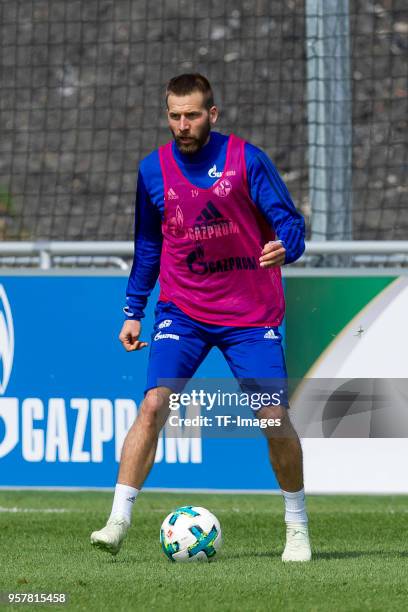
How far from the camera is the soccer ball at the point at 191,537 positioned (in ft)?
20.3

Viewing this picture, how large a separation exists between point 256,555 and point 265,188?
166 centimetres

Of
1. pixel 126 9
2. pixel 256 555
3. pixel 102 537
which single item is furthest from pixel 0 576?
pixel 126 9

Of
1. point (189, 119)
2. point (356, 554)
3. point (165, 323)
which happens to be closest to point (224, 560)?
point (356, 554)

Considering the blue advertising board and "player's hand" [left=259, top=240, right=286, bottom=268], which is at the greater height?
"player's hand" [left=259, top=240, right=286, bottom=268]

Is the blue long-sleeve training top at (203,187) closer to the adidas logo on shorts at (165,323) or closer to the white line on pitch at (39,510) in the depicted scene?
the adidas logo on shorts at (165,323)

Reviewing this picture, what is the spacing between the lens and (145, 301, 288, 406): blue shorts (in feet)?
20.4

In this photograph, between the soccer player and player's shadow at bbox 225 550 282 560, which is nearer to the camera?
the soccer player

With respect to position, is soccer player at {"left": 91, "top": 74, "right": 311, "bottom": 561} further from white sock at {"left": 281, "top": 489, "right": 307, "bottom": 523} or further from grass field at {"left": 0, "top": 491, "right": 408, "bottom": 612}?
grass field at {"left": 0, "top": 491, "right": 408, "bottom": 612}

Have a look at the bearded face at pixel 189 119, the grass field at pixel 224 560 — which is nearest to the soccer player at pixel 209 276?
the bearded face at pixel 189 119

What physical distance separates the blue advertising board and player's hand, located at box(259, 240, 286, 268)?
2620 mm

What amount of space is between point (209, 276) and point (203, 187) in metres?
0.39

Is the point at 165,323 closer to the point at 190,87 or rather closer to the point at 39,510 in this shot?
the point at 190,87

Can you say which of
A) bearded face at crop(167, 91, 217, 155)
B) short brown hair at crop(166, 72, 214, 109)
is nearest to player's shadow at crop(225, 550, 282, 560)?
bearded face at crop(167, 91, 217, 155)

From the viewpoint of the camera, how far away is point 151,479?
28.2 feet
